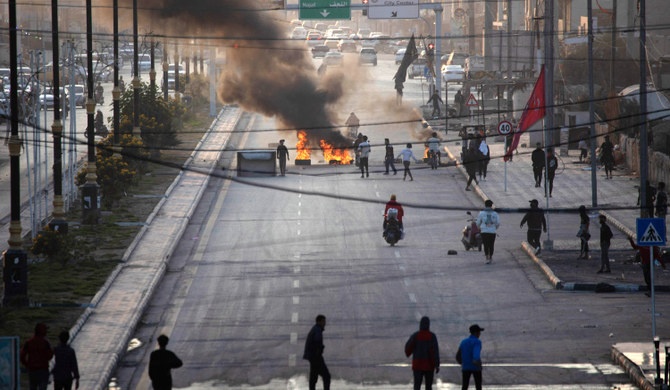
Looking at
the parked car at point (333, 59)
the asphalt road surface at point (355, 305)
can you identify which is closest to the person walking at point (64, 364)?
the asphalt road surface at point (355, 305)

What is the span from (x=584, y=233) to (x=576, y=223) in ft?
19.5

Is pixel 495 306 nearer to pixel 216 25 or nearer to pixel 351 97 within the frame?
pixel 216 25

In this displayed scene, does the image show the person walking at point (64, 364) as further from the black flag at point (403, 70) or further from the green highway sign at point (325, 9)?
the black flag at point (403, 70)

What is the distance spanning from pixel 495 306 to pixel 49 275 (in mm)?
9050

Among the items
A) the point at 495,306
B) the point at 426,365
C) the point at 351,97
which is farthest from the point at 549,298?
the point at 351,97

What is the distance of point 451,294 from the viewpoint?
21.2 meters

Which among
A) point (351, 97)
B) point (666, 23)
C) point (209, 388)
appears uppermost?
point (666, 23)

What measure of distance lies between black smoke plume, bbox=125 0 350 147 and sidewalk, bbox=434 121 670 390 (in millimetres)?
6202

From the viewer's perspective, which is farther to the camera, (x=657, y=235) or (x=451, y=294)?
(x=451, y=294)

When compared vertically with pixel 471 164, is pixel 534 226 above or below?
below

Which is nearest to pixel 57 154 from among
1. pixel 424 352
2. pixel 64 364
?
pixel 64 364

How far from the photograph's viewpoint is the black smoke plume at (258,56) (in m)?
46.3

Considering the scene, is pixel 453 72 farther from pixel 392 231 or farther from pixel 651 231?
pixel 651 231

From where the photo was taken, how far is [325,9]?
174ft
